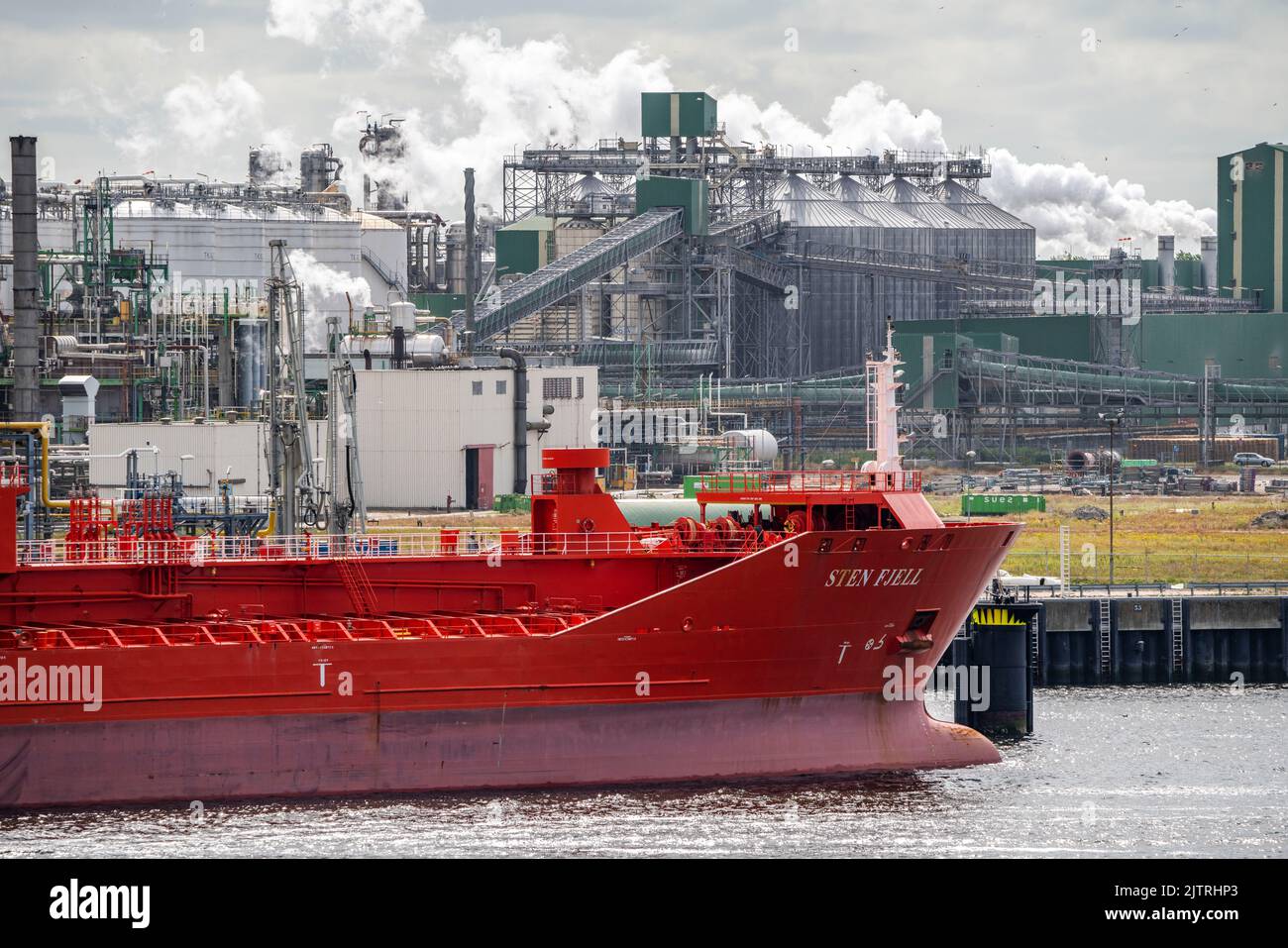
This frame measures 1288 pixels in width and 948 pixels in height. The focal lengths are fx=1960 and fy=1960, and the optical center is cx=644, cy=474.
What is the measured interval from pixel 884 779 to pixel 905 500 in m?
5.74

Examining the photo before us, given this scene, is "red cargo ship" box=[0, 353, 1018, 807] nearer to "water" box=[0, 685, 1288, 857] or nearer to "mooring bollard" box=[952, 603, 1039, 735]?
"water" box=[0, 685, 1288, 857]

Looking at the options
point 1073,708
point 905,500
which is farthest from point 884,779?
point 1073,708

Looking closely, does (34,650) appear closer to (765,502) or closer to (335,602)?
(335,602)

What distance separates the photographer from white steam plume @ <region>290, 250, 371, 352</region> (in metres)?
96.8

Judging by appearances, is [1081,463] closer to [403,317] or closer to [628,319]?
[628,319]

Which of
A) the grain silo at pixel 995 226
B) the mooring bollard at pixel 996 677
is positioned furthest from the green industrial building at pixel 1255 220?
the mooring bollard at pixel 996 677

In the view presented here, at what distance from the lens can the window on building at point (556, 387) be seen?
8650 centimetres

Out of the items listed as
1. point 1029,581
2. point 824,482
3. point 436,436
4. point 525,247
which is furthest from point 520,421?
point 824,482

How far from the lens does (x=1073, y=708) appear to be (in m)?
49.4

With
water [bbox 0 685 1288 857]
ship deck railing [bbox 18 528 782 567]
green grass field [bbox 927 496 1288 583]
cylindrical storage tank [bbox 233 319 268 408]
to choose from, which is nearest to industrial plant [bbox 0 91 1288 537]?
cylindrical storage tank [bbox 233 319 268 408]

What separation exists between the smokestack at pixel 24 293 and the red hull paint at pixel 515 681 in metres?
33.2

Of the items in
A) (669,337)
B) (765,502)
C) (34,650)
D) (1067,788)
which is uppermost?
(669,337)

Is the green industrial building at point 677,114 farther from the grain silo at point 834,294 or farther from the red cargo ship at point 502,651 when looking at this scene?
the red cargo ship at point 502,651

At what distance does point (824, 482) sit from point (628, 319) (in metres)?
77.5
